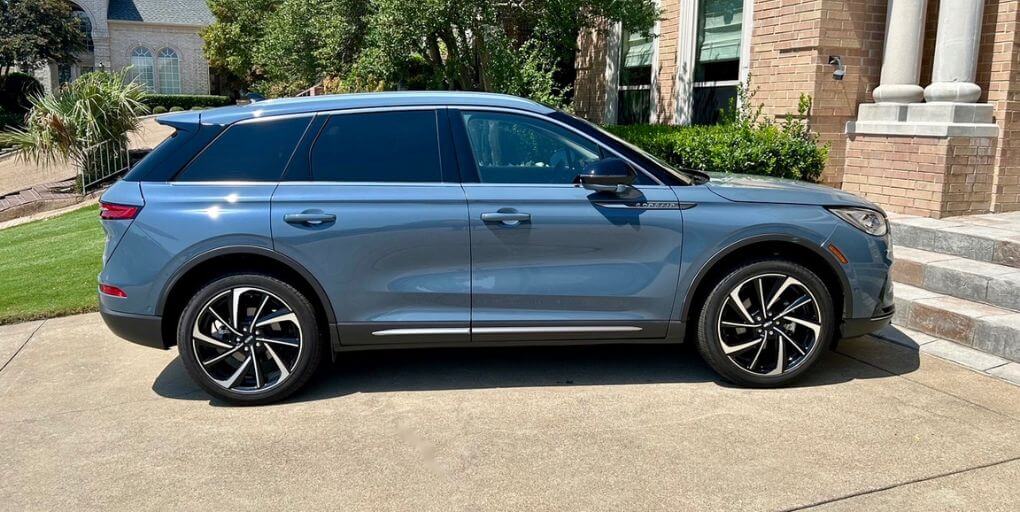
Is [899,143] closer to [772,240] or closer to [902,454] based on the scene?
[772,240]

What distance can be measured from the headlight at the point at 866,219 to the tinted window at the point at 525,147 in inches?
58.1

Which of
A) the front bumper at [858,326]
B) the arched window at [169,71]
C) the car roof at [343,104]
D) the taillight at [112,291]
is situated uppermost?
the arched window at [169,71]

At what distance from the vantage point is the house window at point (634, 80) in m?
11.7

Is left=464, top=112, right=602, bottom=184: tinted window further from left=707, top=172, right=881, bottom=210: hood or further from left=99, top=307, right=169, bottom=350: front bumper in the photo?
left=99, top=307, right=169, bottom=350: front bumper

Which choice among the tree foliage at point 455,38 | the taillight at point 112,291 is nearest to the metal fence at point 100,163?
the tree foliage at point 455,38

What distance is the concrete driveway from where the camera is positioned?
3.44 metres

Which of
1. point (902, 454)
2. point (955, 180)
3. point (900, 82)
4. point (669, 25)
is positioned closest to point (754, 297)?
point (902, 454)

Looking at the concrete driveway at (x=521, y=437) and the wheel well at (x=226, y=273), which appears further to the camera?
the wheel well at (x=226, y=273)

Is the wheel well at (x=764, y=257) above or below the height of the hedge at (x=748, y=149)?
below

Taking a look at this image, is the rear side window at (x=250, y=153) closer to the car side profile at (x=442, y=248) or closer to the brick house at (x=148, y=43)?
the car side profile at (x=442, y=248)

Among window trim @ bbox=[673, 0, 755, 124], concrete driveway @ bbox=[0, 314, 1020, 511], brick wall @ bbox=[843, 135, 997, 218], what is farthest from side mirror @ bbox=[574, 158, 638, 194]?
window trim @ bbox=[673, 0, 755, 124]

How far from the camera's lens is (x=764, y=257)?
4.61 meters

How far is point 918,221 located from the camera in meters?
7.12

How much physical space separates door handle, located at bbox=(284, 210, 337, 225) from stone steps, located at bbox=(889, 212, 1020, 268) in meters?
4.49
